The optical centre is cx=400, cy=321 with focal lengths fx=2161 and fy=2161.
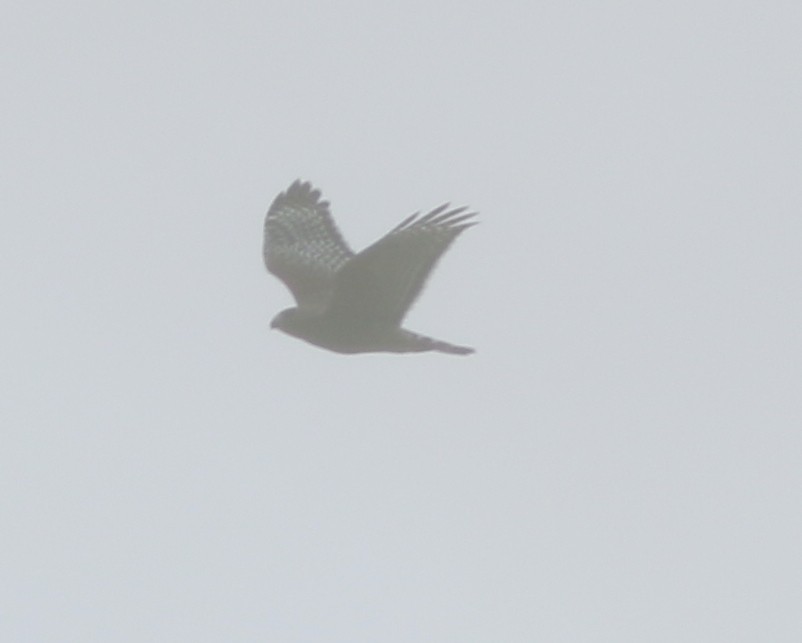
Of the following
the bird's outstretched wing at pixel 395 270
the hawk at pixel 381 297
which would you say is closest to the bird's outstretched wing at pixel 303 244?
the hawk at pixel 381 297

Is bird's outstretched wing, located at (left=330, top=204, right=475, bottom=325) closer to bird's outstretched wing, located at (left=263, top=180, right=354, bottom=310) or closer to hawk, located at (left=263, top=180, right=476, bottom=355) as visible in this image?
hawk, located at (left=263, top=180, right=476, bottom=355)

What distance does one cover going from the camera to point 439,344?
15820mm

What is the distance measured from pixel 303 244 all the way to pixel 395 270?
3.10 metres

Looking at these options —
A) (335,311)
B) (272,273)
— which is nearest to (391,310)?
(335,311)

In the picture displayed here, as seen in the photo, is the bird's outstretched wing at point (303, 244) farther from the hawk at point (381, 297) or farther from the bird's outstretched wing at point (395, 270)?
the bird's outstretched wing at point (395, 270)

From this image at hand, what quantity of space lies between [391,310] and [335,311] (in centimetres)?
45

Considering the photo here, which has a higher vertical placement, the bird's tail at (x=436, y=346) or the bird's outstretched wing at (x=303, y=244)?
the bird's outstretched wing at (x=303, y=244)

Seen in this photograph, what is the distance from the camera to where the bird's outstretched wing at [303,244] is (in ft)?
57.5

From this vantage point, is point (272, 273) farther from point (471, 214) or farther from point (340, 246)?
point (471, 214)

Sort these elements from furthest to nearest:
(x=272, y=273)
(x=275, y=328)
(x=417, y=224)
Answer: (x=272, y=273) < (x=275, y=328) < (x=417, y=224)

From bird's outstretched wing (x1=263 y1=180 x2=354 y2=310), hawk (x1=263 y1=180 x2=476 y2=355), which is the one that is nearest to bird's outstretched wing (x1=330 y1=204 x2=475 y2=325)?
hawk (x1=263 y1=180 x2=476 y2=355)

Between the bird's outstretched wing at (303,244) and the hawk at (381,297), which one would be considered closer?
the hawk at (381,297)

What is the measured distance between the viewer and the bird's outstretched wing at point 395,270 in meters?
15.1

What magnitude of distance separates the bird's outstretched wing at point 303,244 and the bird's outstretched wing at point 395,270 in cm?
171
